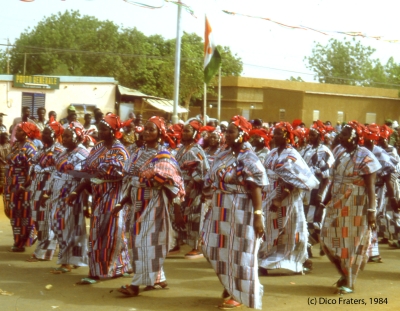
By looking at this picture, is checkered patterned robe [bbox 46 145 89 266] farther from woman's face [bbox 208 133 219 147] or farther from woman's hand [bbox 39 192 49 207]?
woman's face [bbox 208 133 219 147]

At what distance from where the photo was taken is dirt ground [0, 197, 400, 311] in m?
7.23

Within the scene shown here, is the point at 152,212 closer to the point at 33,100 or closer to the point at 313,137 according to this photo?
the point at 313,137

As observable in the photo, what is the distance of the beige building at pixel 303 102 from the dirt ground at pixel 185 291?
36.4 metres

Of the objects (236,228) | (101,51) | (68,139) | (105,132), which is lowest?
(236,228)

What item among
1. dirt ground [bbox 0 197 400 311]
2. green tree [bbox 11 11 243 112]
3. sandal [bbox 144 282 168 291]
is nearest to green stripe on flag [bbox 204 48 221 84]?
sandal [bbox 144 282 168 291]

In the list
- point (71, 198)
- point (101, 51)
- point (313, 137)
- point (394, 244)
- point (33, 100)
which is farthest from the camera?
point (101, 51)

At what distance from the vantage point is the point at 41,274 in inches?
345

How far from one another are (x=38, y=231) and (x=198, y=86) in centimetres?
3506

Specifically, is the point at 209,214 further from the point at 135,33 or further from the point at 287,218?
the point at 135,33

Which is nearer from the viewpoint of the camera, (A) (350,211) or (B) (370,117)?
(A) (350,211)

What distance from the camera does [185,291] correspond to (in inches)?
312

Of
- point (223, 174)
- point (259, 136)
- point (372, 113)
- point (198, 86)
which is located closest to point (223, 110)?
point (198, 86)

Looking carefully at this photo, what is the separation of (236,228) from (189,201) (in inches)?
143

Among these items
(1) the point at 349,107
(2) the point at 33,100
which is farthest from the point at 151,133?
(1) the point at 349,107
